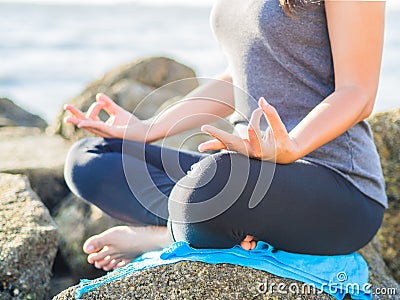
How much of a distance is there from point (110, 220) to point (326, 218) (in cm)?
132

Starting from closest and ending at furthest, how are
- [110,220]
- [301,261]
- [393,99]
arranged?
[301,261] < [110,220] < [393,99]

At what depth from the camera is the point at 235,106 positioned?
247 cm

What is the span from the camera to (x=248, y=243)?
1.97m

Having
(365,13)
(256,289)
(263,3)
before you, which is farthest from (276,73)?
(256,289)

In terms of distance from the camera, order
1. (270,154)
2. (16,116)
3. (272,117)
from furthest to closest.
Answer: (16,116) → (270,154) → (272,117)

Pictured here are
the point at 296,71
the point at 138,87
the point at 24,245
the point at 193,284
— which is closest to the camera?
the point at 193,284

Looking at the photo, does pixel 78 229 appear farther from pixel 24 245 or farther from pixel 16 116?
pixel 16 116

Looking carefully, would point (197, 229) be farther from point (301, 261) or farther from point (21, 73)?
point (21, 73)

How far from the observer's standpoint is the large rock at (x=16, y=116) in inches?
221

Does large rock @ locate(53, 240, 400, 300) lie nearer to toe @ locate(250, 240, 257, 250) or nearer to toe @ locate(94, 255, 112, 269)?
toe @ locate(250, 240, 257, 250)

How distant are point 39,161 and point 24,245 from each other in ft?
4.18

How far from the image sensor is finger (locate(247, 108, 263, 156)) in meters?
1.73
